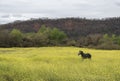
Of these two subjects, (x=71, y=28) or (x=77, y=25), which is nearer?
(x=71, y=28)

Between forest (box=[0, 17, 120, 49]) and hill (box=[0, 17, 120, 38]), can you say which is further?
hill (box=[0, 17, 120, 38])

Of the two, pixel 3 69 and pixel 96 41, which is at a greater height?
pixel 3 69

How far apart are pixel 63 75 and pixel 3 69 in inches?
100

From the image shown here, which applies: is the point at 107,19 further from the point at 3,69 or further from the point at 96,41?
the point at 3,69

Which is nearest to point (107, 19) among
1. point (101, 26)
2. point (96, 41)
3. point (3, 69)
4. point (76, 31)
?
point (101, 26)

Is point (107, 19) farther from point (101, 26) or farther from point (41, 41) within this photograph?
point (41, 41)

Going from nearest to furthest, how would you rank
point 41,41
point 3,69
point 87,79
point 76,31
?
point 87,79 → point 3,69 → point 41,41 → point 76,31

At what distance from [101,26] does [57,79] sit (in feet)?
428

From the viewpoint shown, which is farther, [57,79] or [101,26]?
[101,26]

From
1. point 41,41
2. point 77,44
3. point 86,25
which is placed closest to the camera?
point 41,41

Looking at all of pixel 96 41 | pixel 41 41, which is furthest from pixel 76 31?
pixel 41 41

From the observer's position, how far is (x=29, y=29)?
13862cm

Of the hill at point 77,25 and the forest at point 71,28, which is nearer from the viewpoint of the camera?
the forest at point 71,28

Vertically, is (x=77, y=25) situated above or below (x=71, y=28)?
above
